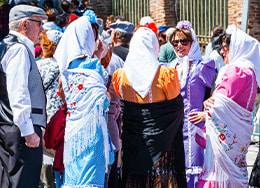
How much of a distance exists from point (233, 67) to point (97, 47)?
53.3 inches

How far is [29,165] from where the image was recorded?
11.7 ft

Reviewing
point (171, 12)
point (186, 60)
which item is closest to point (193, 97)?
point (186, 60)

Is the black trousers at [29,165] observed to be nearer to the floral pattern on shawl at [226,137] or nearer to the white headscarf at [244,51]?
the floral pattern on shawl at [226,137]

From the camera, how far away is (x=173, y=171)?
162 inches

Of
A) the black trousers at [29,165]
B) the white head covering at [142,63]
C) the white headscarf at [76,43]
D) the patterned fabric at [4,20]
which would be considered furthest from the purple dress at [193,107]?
the patterned fabric at [4,20]

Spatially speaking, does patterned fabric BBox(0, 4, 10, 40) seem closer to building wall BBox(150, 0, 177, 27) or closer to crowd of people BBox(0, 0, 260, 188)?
crowd of people BBox(0, 0, 260, 188)

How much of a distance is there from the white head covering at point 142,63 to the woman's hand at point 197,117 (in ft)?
2.77

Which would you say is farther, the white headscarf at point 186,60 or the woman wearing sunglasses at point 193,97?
the white headscarf at point 186,60

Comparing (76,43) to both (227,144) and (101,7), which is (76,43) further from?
(101,7)

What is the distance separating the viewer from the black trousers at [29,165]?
11.6ft

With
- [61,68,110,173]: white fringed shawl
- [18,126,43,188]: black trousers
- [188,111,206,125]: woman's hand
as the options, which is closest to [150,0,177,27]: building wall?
[188,111,206,125]: woman's hand

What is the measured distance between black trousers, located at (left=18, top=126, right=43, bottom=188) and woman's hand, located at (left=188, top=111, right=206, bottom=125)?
1740mm

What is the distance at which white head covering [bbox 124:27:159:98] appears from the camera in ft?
13.1

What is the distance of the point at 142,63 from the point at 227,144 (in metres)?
1.12
